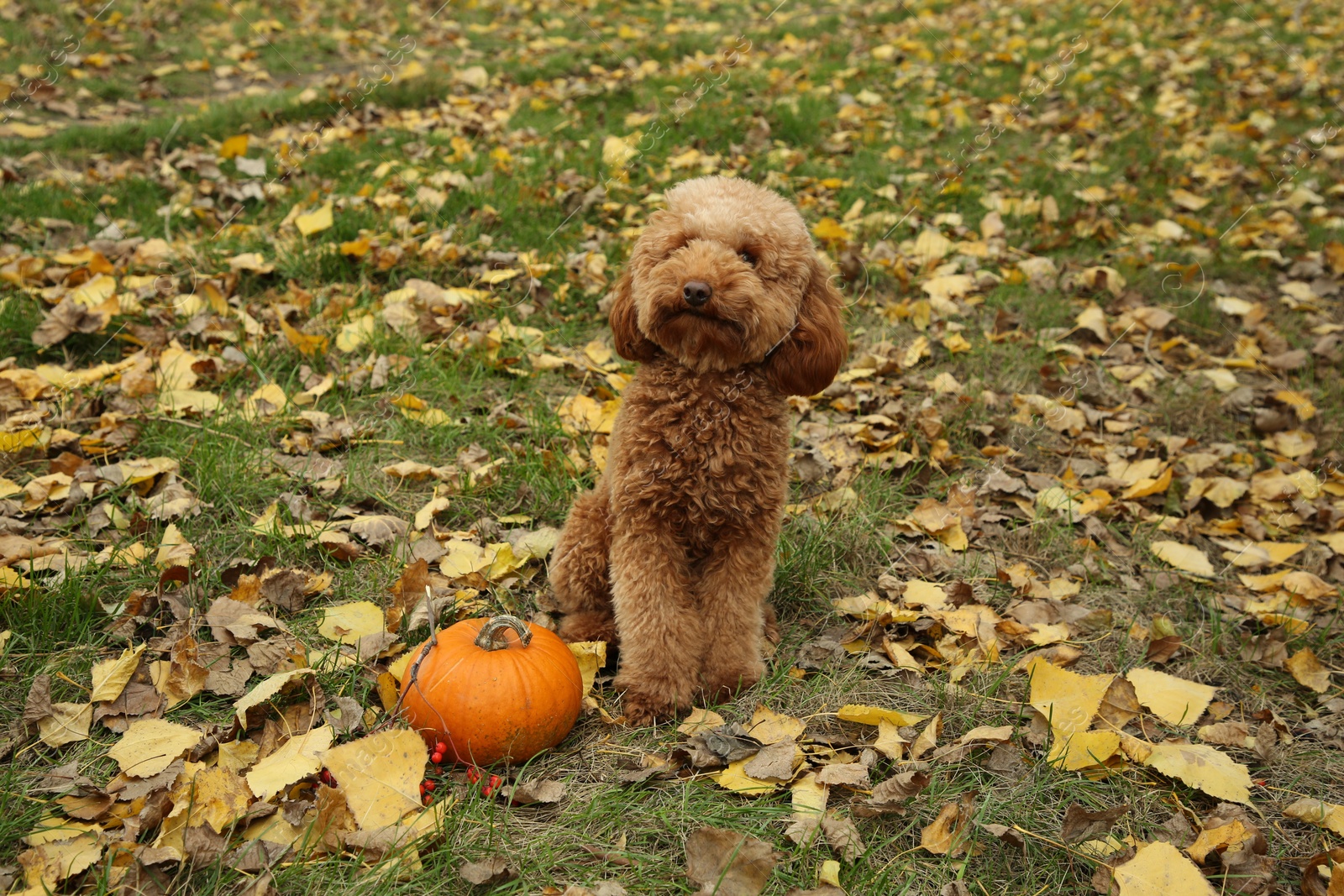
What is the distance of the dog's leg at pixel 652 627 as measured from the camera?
99.3 inches

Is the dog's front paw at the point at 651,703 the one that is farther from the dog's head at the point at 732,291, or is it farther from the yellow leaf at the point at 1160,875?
the yellow leaf at the point at 1160,875

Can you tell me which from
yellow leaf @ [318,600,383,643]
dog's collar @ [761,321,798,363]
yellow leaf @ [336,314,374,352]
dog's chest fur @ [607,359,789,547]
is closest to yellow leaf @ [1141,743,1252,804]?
dog's chest fur @ [607,359,789,547]

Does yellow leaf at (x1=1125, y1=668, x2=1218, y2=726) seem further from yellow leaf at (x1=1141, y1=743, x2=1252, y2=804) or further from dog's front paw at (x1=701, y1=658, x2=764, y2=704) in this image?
dog's front paw at (x1=701, y1=658, x2=764, y2=704)

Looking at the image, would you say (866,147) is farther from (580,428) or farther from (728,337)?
(728,337)

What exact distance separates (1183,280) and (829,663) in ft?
11.7

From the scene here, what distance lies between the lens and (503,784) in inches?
88.1

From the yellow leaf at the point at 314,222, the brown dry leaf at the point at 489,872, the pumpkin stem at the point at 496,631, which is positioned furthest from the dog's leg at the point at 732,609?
the yellow leaf at the point at 314,222

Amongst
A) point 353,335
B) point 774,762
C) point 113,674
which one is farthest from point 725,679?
point 353,335

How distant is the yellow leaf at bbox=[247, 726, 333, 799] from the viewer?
2.00 meters

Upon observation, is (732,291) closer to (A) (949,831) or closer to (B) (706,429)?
(B) (706,429)

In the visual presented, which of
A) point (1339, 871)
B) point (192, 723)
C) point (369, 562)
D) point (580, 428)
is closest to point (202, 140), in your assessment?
point (580, 428)

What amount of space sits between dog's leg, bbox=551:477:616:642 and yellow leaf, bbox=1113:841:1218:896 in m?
1.52

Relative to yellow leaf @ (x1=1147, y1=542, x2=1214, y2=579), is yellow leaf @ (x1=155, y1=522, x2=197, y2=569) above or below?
above

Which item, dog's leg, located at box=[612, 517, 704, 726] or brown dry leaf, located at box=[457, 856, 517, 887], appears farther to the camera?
dog's leg, located at box=[612, 517, 704, 726]
